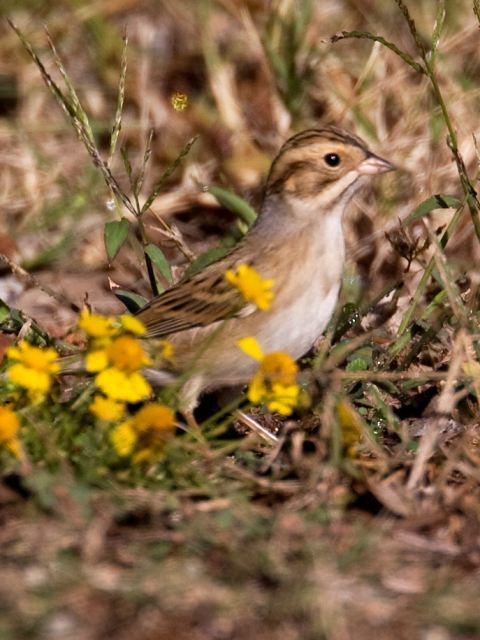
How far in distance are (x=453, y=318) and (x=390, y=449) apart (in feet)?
2.69

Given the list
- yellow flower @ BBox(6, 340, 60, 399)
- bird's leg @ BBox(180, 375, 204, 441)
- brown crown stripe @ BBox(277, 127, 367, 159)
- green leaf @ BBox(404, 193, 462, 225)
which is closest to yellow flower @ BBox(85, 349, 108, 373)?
yellow flower @ BBox(6, 340, 60, 399)

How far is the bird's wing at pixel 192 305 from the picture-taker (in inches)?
172

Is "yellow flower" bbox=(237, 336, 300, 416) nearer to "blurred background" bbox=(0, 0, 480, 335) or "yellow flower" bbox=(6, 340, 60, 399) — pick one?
"yellow flower" bbox=(6, 340, 60, 399)

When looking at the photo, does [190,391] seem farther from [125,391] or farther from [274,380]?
[125,391]

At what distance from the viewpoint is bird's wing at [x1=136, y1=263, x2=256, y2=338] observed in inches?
172

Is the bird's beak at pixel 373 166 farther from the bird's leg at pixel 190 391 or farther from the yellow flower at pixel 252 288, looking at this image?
the yellow flower at pixel 252 288

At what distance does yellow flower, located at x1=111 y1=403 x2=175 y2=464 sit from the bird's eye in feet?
4.41

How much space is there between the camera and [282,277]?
14.1 ft

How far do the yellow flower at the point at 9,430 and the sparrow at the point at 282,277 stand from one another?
2.89 feet

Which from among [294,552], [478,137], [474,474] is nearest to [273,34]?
[478,137]

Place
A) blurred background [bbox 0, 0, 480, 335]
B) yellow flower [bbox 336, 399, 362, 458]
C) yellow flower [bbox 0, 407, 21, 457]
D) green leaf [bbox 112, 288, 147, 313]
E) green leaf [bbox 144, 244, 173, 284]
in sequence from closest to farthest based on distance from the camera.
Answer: yellow flower [bbox 0, 407, 21, 457] → yellow flower [bbox 336, 399, 362, 458] → green leaf [bbox 144, 244, 173, 284] → green leaf [bbox 112, 288, 147, 313] → blurred background [bbox 0, 0, 480, 335]

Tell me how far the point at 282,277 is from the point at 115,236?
0.57 metres

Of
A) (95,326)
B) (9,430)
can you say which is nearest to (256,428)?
(95,326)

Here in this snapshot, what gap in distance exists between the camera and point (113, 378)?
3.41 metres
